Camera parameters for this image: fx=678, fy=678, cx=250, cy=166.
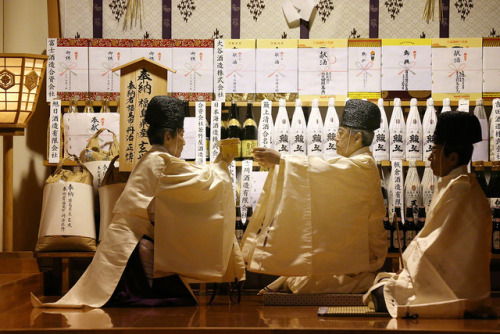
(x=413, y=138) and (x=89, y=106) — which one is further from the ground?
(x=89, y=106)

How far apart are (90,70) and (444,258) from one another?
3.50m

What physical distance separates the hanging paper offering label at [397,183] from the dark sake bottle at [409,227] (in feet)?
0.51

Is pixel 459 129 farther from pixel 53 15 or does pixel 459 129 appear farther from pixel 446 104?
pixel 53 15

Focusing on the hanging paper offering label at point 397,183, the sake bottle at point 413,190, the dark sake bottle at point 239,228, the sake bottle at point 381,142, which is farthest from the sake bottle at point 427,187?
the dark sake bottle at point 239,228

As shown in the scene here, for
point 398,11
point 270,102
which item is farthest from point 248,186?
point 398,11

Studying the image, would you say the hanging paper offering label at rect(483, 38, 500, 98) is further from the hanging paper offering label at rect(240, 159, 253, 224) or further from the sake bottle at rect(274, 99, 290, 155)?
the hanging paper offering label at rect(240, 159, 253, 224)

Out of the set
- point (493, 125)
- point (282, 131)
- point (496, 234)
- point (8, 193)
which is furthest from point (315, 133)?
point (8, 193)

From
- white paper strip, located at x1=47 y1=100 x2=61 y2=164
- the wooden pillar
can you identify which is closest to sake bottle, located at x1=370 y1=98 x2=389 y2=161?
white paper strip, located at x1=47 y1=100 x2=61 y2=164

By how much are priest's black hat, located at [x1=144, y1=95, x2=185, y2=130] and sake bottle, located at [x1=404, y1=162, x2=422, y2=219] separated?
85.6 inches

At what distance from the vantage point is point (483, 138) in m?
5.79

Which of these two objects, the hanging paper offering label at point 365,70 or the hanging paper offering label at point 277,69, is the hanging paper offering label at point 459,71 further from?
the hanging paper offering label at point 277,69

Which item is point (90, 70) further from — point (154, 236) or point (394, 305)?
point (394, 305)

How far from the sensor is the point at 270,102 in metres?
5.81

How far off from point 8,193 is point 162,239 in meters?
1.61
